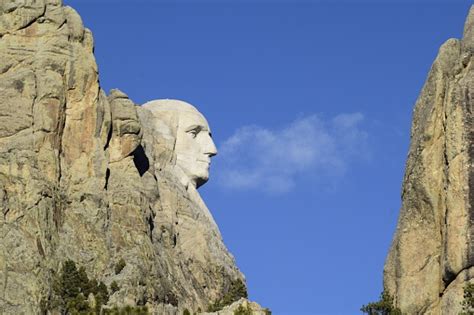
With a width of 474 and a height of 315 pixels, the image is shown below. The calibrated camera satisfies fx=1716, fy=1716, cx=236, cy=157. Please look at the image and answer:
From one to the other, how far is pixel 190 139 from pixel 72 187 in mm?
37695

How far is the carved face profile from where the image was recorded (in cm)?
18412

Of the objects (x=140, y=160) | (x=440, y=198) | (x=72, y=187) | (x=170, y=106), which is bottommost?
(x=440, y=198)

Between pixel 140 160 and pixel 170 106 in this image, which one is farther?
pixel 170 106

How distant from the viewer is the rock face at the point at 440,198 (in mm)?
105562

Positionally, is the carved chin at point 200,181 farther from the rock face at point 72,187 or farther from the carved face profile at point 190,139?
the rock face at point 72,187

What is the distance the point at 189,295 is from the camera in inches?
Answer: 6270

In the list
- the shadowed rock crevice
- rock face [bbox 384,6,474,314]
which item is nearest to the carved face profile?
the shadowed rock crevice

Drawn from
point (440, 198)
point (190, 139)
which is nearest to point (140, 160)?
point (190, 139)

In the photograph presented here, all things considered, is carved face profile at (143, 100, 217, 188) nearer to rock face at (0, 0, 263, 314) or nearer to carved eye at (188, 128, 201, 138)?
carved eye at (188, 128, 201, 138)

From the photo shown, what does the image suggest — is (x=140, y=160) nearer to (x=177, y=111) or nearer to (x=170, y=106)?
(x=177, y=111)

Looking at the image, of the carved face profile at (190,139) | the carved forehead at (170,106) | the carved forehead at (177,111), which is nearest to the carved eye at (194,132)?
the carved face profile at (190,139)

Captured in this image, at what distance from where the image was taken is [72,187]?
149 metres

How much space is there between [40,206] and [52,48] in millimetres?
17867

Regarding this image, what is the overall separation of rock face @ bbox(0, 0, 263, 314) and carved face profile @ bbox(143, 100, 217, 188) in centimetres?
1526
